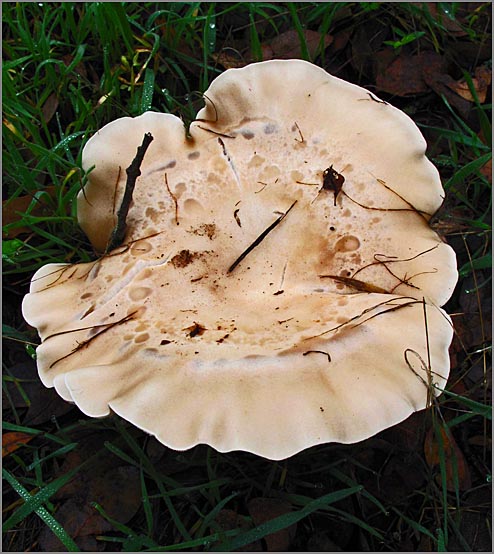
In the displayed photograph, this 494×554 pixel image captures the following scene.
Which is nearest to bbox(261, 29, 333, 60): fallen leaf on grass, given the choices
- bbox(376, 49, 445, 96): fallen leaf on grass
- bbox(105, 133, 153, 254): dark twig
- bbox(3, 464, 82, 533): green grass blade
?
bbox(376, 49, 445, 96): fallen leaf on grass

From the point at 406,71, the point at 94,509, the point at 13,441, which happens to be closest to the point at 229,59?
the point at 406,71

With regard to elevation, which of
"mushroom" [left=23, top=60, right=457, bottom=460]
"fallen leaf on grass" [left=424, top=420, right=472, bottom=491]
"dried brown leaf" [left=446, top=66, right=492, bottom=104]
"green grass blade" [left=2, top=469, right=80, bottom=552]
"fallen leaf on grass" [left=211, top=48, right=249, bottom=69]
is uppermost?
"fallen leaf on grass" [left=211, top=48, right=249, bottom=69]

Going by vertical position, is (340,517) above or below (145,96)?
below

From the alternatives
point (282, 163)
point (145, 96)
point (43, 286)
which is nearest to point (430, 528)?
point (282, 163)

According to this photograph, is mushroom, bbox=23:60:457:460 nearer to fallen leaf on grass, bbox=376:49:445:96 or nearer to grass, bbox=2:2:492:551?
grass, bbox=2:2:492:551

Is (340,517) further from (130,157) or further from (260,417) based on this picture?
(130,157)

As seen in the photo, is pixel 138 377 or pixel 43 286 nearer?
pixel 138 377
